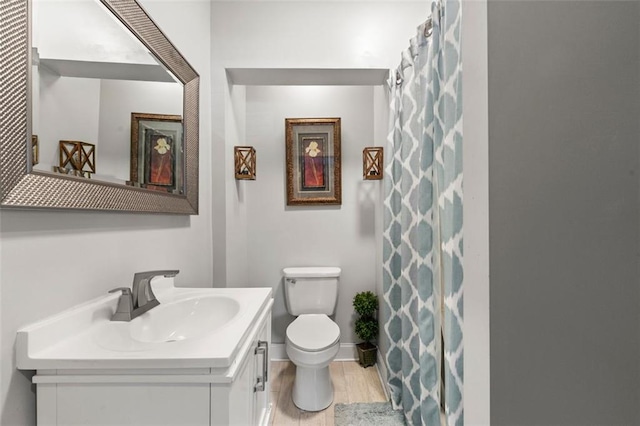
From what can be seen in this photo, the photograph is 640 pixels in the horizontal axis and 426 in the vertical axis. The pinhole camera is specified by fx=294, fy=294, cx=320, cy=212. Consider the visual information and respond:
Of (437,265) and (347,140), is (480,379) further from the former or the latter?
(347,140)

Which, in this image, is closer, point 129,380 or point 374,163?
point 129,380

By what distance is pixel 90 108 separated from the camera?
91cm

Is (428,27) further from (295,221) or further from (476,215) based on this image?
(295,221)

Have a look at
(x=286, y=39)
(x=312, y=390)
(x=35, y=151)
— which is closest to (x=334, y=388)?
(x=312, y=390)

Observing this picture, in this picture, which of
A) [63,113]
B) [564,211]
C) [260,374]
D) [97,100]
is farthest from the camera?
[260,374]

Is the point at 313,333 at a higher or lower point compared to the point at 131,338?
lower

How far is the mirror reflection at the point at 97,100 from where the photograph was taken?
0.75m

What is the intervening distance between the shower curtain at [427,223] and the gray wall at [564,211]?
38 centimetres

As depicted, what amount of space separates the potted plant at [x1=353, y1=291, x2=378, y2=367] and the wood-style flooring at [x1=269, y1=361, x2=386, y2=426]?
0.09 metres

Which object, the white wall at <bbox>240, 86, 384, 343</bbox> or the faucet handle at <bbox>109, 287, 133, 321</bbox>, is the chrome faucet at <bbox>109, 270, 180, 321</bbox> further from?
the white wall at <bbox>240, 86, 384, 343</bbox>

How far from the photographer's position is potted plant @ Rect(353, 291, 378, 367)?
228cm

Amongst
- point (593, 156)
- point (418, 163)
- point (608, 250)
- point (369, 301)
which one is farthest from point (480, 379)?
point (369, 301)

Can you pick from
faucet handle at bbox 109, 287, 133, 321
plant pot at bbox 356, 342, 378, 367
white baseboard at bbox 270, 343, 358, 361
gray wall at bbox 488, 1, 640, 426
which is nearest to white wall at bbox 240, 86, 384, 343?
white baseboard at bbox 270, 343, 358, 361

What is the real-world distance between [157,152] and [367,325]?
1.86 meters
